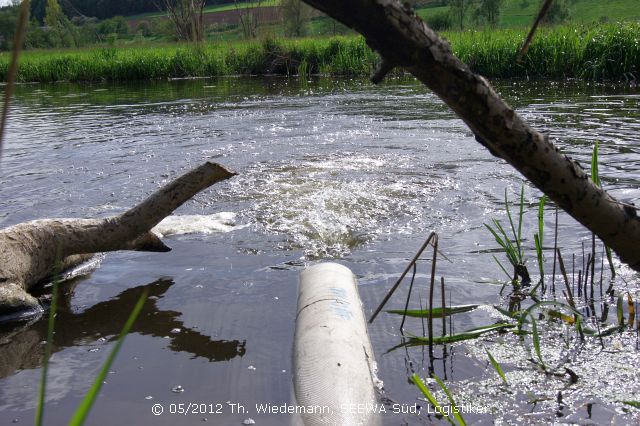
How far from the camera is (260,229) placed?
567 centimetres

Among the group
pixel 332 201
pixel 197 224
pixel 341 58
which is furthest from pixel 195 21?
pixel 197 224

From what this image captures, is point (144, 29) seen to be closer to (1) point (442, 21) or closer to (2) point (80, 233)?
(1) point (442, 21)

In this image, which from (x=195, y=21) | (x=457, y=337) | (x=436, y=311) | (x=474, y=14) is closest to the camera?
(x=457, y=337)

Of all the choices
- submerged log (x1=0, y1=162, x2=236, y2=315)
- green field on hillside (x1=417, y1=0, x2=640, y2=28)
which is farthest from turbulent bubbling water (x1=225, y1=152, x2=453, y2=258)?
green field on hillside (x1=417, y1=0, x2=640, y2=28)

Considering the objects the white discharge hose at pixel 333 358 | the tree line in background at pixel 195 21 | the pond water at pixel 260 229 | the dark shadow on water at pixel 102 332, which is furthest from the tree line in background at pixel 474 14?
the white discharge hose at pixel 333 358

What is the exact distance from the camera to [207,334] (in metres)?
3.82

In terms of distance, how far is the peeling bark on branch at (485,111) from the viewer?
4.60 ft

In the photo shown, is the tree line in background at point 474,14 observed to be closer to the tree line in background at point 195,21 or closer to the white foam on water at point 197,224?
the tree line in background at point 195,21

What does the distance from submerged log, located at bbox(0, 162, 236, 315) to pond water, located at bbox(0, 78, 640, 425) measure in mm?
282

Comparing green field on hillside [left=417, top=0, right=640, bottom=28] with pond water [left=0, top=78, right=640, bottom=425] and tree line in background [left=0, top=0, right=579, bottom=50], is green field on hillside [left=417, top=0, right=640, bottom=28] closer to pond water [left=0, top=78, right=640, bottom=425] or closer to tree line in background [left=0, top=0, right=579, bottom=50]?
tree line in background [left=0, top=0, right=579, bottom=50]

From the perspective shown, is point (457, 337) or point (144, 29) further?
point (144, 29)

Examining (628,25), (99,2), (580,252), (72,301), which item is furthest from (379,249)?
(99,2)

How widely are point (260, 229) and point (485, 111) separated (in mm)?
4273

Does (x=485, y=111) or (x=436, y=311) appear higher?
(x=485, y=111)
